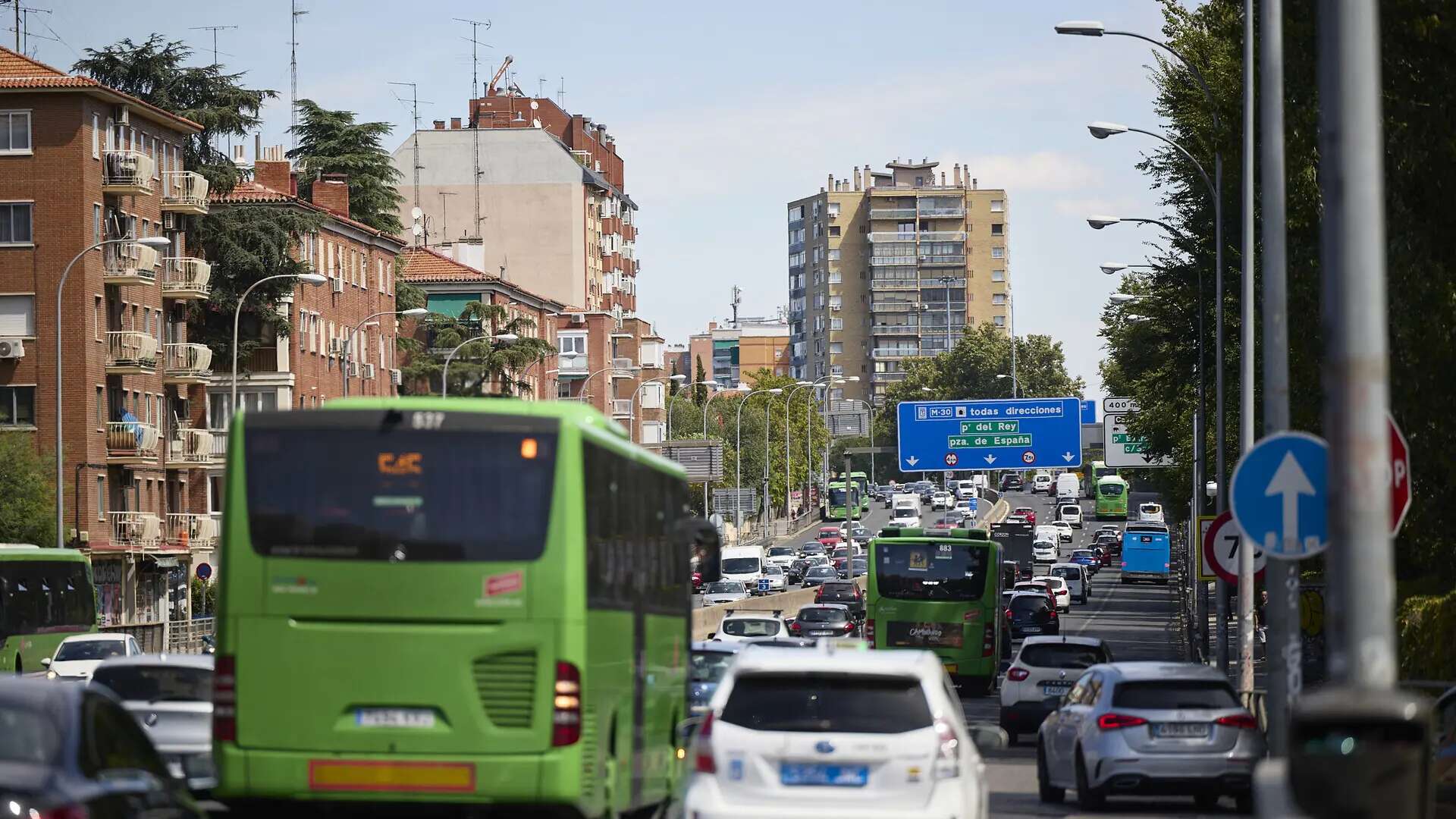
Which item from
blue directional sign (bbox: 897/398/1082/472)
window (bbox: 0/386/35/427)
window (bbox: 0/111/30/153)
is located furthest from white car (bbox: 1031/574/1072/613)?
window (bbox: 0/111/30/153)

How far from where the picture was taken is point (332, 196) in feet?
295

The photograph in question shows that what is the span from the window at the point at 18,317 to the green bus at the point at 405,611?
5652cm

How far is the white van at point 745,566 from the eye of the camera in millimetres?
86250

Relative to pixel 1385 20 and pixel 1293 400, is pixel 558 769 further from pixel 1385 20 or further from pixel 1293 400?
pixel 1293 400

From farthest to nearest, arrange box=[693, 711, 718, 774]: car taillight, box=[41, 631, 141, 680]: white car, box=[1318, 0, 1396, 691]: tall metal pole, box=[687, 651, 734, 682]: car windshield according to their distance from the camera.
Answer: box=[41, 631, 141, 680]: white car → box=[687, 651, 734, 682]: car windshield → box=[693, 711, 718, 774]: car taillight → box=[1318, 0, 1396, 691]: tall metal pole

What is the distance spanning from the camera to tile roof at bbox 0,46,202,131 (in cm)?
6781

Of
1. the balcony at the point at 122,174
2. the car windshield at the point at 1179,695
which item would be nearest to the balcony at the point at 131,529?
the balcony at the point at 122,174

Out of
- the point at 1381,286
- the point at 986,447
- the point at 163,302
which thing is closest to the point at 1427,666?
the point at 1381,286

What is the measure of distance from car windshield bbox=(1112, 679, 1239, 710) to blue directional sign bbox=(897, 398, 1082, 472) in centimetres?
4625

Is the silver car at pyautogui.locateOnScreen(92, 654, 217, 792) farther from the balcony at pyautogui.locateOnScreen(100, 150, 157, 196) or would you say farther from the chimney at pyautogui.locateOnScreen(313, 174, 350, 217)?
the chimney at pyautogui.locateOnScreen(313, 174, 350, 217)

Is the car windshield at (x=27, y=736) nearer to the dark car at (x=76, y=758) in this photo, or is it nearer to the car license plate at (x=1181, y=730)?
the dark car at (x=76, y=758)

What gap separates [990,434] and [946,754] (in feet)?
178

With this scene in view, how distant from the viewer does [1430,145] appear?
75.8 ft

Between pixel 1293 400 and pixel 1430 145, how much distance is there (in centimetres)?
1005
